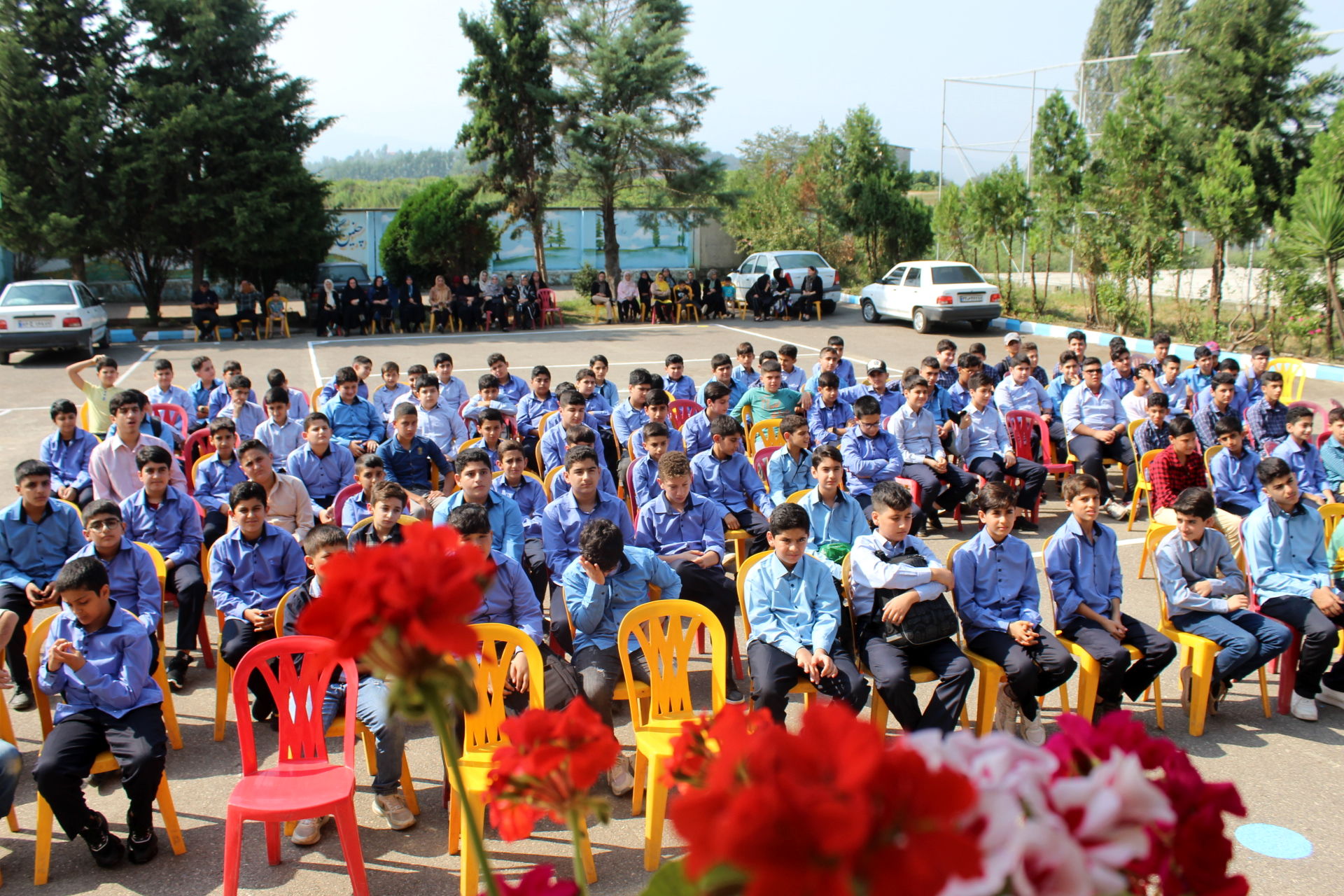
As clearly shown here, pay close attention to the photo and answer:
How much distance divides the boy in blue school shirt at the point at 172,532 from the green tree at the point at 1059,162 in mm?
17700

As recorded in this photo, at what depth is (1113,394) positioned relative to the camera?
30.0ft

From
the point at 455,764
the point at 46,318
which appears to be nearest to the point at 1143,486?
the point at 455,764

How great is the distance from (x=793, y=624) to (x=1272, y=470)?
119 inches

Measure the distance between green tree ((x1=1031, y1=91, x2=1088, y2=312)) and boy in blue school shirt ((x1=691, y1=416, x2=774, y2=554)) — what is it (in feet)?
48.0

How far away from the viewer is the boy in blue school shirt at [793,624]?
4.55 m

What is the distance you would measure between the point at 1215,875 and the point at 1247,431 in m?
9.00

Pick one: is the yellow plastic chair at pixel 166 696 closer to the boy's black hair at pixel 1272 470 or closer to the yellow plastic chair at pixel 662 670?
the yellow plastic chair at pixel 662 670

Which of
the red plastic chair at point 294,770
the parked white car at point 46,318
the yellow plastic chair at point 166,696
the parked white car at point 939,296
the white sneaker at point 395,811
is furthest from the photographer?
the parked white car at point 939,296

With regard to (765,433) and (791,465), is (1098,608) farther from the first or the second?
(765,433)

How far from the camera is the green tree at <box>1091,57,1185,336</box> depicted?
55.7 feet

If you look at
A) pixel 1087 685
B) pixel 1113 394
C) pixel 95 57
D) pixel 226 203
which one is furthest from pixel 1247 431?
pixel 95 57

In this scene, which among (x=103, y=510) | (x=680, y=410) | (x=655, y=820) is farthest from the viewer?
(x=680, y=410)

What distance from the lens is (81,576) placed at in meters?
4.13

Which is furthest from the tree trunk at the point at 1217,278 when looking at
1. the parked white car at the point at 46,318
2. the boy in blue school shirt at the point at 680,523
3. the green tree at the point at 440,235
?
the parked white car at the point at 46,318
